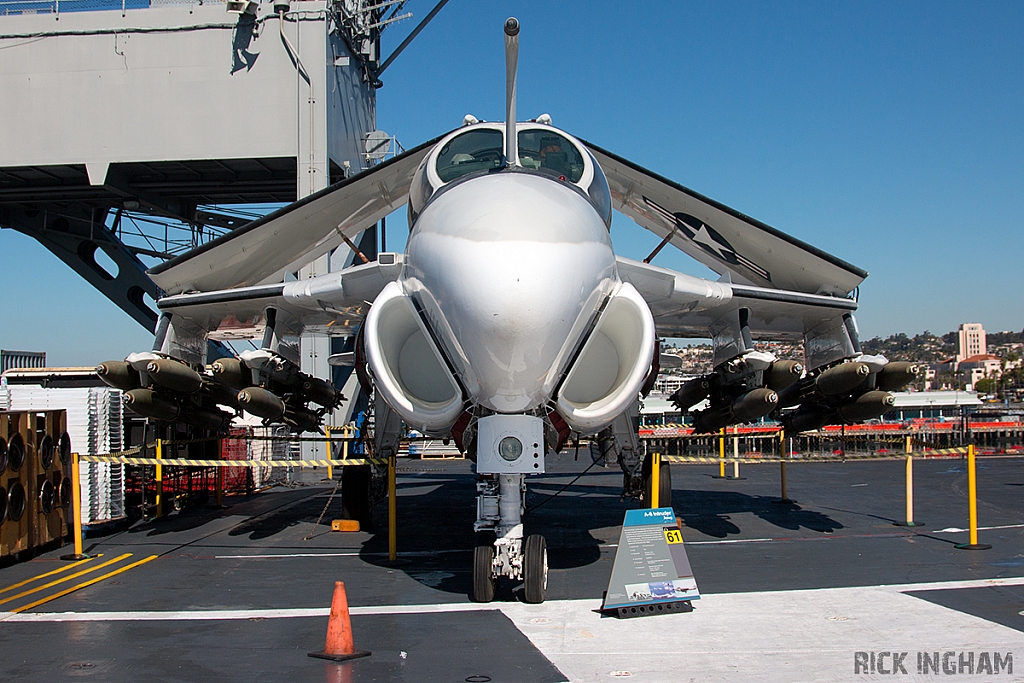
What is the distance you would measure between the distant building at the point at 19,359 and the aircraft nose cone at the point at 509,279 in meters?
23.6

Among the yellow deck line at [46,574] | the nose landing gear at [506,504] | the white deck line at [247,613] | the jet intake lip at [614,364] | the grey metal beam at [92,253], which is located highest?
the grey metal beam at [92,253]

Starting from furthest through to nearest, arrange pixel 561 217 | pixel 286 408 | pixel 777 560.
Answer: pixel 286 408, pixel 777 560, pixel 561 217

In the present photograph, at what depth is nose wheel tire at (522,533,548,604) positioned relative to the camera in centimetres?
714

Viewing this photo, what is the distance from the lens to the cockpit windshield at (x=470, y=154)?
7.45 meters

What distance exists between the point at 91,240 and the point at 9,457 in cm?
1868

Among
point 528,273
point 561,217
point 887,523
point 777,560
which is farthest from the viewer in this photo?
point 887,523

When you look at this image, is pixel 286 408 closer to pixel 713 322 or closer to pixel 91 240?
pixel 713 322

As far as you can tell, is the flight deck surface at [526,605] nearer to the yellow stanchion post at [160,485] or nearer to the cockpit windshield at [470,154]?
Answer: the yellow stanchion post at [160,485]

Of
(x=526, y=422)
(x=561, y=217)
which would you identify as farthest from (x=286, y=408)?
(x=561, y=217)

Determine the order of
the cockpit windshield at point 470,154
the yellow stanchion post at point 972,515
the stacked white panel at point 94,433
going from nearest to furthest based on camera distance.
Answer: the cockpit windshield at point 470,154, the yellow stanchion post at point 972,515, the stacked white panel at point 94,433

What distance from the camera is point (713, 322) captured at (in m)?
10.8

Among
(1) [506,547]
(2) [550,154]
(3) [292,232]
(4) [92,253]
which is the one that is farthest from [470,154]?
(4) [92,253]

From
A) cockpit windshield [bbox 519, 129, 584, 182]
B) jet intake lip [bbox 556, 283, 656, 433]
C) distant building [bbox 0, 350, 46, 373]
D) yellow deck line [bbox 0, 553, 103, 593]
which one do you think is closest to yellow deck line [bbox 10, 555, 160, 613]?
yellow deck line [bbox 0, 553, 103, 593]

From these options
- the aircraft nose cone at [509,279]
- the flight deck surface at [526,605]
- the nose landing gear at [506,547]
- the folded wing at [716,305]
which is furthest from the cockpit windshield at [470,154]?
the flight deck surface at [526,605]
